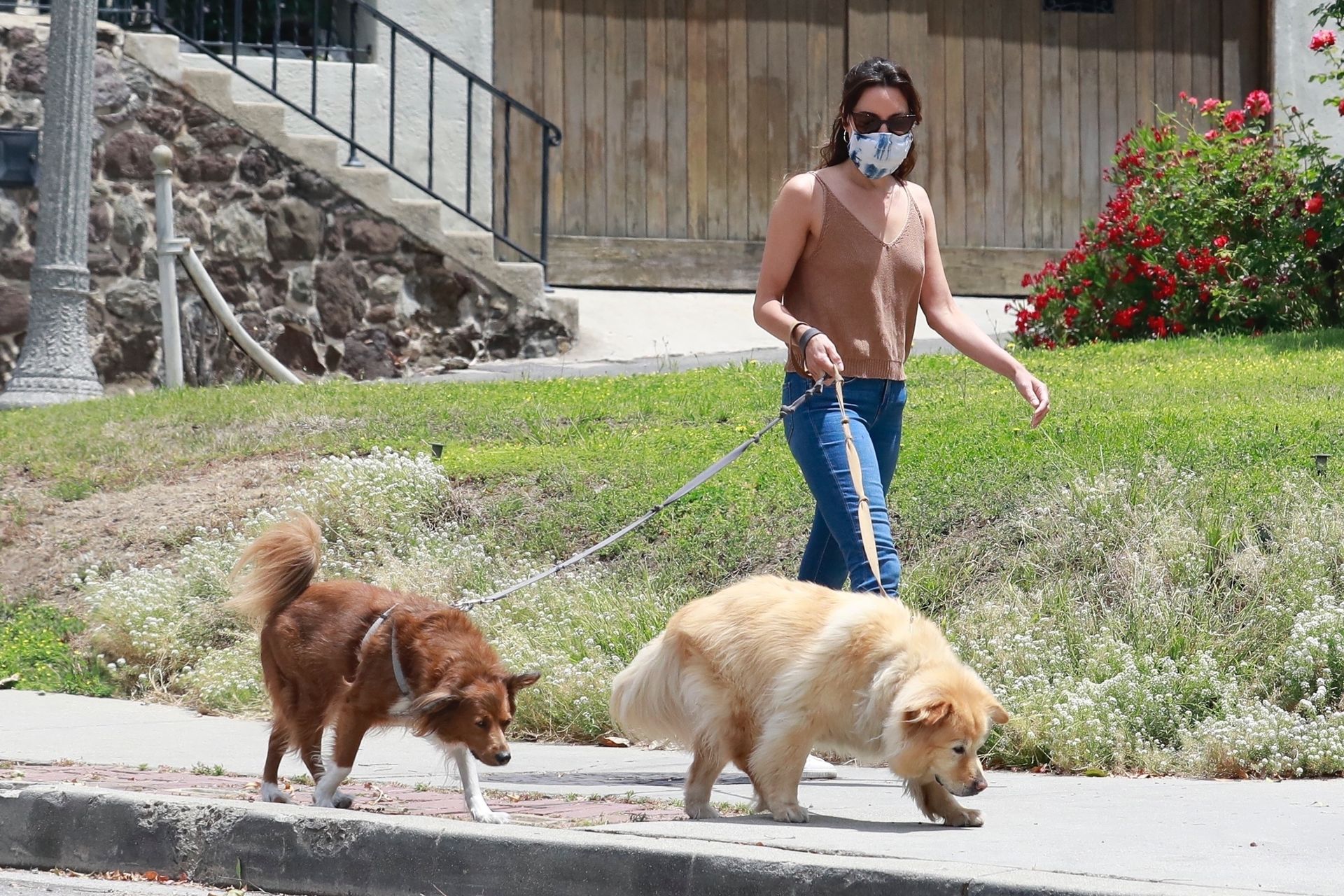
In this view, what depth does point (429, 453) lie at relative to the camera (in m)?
9.21

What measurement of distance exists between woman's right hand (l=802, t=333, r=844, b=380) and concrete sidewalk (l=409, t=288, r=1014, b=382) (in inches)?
294

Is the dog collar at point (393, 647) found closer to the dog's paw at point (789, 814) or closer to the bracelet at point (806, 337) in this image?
the dog's paw at point (789, 814)

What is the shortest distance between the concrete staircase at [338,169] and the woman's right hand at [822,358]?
9042 mm

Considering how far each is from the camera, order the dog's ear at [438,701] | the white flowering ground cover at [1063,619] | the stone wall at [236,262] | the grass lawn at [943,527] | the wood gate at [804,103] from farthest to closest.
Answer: the wood gate at [804,103] → the stone wall at [236,262] → the grass lawn at [943,527] → the white flowering ground cover at [1063,619] → the dog's ear at [438,701]

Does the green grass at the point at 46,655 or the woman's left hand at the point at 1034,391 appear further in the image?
the green grass at the point at 46,655

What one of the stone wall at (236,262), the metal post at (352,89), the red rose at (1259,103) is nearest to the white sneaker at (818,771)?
the stone wall at (236,262)

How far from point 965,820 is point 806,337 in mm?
1558

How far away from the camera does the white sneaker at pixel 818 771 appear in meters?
5.82

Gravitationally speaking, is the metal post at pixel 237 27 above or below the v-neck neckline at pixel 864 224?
above

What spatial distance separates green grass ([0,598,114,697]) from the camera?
7.91m

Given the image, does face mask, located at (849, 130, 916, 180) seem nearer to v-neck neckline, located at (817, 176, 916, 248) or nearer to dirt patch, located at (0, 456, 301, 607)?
v-neck neckline, located at (817, 176, 916, 248)

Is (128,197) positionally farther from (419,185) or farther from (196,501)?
(196,501)

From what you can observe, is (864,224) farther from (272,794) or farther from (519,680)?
(272,794)

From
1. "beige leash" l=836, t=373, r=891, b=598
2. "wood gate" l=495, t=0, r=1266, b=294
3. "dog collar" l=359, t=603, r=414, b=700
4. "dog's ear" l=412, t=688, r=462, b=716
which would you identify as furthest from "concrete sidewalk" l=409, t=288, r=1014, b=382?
"dog's ear" l=412, t=688, r=462, b=716
